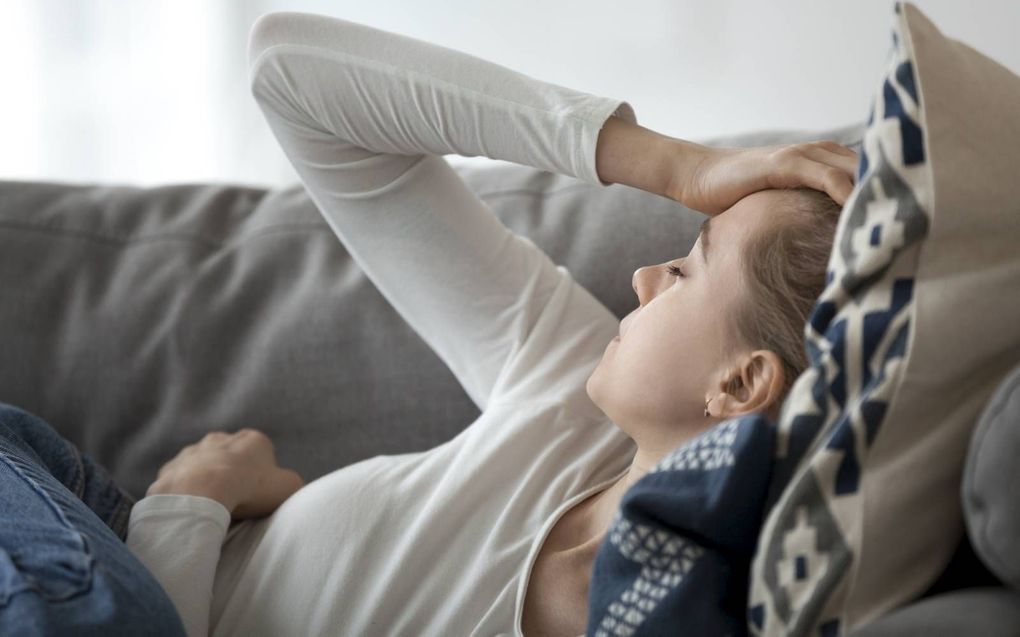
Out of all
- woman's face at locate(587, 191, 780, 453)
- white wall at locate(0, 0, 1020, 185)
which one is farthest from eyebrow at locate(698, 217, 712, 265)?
white wall at locate(0, 0, 1020, 185)

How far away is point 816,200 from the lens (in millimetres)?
958

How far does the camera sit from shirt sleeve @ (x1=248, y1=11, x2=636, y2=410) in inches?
42.1

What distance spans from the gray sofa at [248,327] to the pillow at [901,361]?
0.58 m

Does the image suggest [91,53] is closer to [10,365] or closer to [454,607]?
[10,365]

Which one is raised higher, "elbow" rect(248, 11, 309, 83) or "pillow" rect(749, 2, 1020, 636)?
"elbow" rect(248, 11, 309, 83)

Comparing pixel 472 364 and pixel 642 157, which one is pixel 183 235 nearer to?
pixel 472 364

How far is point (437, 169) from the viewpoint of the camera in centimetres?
123

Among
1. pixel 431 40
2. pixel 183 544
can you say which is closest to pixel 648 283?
pixel 183 544

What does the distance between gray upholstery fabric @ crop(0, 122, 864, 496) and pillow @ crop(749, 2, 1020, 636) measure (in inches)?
23.8

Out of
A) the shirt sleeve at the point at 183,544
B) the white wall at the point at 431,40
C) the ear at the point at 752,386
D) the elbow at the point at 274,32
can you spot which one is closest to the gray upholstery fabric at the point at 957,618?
the ear at the point at 752,386

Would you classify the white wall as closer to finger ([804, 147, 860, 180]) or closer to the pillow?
finger ([804, 147, 860, 180])

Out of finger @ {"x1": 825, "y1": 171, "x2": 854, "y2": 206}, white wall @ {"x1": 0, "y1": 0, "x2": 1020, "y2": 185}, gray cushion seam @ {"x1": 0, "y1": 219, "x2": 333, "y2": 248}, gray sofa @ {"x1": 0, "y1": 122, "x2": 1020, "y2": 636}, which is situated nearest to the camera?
finger @ {"x1": 825, "y1": 171, "x2": 854, "y2": 206}

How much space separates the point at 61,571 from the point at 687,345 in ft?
1.83

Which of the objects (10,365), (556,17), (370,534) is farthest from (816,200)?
(556,17)
